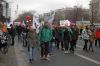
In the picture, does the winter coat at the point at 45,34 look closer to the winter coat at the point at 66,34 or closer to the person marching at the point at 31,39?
the person marching at the point at 31,39

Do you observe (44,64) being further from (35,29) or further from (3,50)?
(3,50)

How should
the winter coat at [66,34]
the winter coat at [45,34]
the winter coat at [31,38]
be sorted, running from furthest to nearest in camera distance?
the winter coat at [66,34] → the winter coat at [45,34] → the winter coat at [31,38]

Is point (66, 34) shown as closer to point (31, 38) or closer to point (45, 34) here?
point (45, 34)

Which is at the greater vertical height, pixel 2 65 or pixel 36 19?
pixel 36 19

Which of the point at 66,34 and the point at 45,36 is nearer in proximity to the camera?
the point at 45,36

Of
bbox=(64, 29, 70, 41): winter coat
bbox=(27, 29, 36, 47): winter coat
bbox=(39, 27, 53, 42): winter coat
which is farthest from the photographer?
bbox=(64, 29, 70, 41): winter coat

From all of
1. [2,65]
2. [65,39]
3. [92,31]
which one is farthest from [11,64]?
[92,31]

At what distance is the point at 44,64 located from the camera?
639 inches

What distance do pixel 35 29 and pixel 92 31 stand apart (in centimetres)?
700

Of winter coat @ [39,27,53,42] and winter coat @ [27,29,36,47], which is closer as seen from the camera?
winter coat @ [27,29,36,47]

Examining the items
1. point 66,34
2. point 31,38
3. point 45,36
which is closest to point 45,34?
point 45,36

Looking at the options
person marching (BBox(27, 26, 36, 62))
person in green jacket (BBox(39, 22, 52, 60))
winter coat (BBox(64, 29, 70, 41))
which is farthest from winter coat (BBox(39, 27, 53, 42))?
winter coat (BBox(64, 29, 70, 41))

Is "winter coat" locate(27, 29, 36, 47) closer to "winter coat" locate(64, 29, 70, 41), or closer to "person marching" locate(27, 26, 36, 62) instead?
"person marching" locate(27, 26, 36, 62)

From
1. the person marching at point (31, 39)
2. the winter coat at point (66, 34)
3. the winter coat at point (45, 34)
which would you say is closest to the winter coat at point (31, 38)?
the person marching at point (31, 39)
